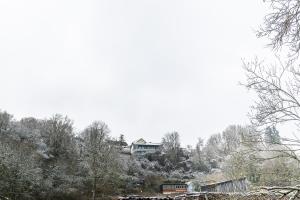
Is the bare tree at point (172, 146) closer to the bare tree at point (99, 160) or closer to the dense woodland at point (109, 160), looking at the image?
the dense woodland at point (109, 160)

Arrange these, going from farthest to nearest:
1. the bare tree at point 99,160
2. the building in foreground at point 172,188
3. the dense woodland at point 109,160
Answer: the building in foreground at point 172,188, the bare tree at point 99,160, the dense woodland at point 109,160

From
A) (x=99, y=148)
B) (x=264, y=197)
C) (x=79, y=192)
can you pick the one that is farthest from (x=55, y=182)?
(x=264, y=197)

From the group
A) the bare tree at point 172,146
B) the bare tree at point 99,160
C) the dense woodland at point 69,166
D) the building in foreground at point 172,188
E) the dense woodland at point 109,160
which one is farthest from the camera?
the bare tree at point 172,146

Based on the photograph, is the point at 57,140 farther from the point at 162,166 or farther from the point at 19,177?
the point at 162,166

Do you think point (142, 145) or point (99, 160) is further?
point (142, 145)

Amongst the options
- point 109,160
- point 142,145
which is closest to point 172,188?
point 109,160

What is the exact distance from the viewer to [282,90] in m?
5.99

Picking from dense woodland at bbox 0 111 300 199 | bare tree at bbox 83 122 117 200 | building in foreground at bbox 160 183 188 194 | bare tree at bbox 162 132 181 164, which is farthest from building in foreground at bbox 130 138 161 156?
bare tree at bbox 83 122 117 200

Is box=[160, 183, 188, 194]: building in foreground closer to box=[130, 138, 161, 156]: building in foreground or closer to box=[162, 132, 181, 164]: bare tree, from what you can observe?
box=[162, 132, 181, 164]: bare tree

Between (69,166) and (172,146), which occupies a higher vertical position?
(172,146)

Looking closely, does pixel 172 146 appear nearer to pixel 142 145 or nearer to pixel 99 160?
pixel 142 145

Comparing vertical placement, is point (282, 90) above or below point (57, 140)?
below

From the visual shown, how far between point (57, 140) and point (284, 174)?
37350 mm

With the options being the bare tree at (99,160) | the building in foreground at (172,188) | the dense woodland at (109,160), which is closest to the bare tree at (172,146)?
the dense woodland at (109,160)
